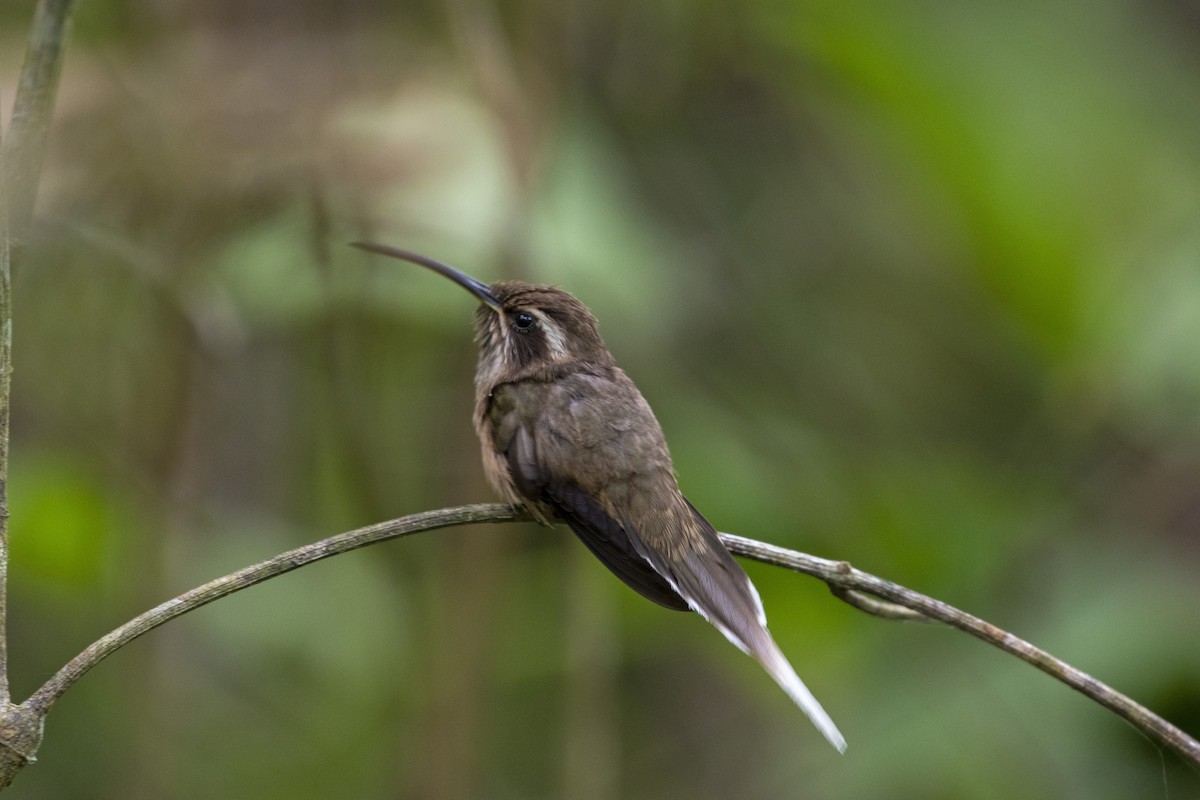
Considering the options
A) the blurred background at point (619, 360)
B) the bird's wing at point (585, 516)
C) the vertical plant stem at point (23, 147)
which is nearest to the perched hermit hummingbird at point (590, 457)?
the bird's wing at point (585, 516)

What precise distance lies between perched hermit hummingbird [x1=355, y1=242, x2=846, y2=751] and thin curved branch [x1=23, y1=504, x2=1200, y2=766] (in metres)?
0.31

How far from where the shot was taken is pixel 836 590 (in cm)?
238

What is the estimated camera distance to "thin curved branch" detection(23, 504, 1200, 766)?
185cm

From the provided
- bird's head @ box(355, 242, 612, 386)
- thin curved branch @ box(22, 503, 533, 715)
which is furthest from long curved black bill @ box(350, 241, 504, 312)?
thin curved branch @ box(22, 503, 533, 715)

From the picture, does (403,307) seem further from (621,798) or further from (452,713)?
(621,798)

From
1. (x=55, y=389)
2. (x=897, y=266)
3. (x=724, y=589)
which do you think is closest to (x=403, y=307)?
(x=55, y=389)

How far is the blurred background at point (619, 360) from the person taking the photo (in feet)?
12.2

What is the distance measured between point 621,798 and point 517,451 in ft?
9.56

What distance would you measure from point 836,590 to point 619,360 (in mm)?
2764

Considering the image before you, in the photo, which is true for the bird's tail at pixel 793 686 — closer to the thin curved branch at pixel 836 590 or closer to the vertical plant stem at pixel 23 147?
the thin curved branch at pixel 836 590

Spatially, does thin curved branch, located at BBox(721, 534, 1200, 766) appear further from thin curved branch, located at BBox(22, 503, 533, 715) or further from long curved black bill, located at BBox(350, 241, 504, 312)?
long curved black bill, located at BBox(350, 241, 504, 312)

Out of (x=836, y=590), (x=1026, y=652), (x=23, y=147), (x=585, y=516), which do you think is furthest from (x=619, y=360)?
(x=23, y=147)

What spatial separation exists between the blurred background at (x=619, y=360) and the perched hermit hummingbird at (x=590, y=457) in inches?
11.9

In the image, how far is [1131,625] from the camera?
13.4 feet
